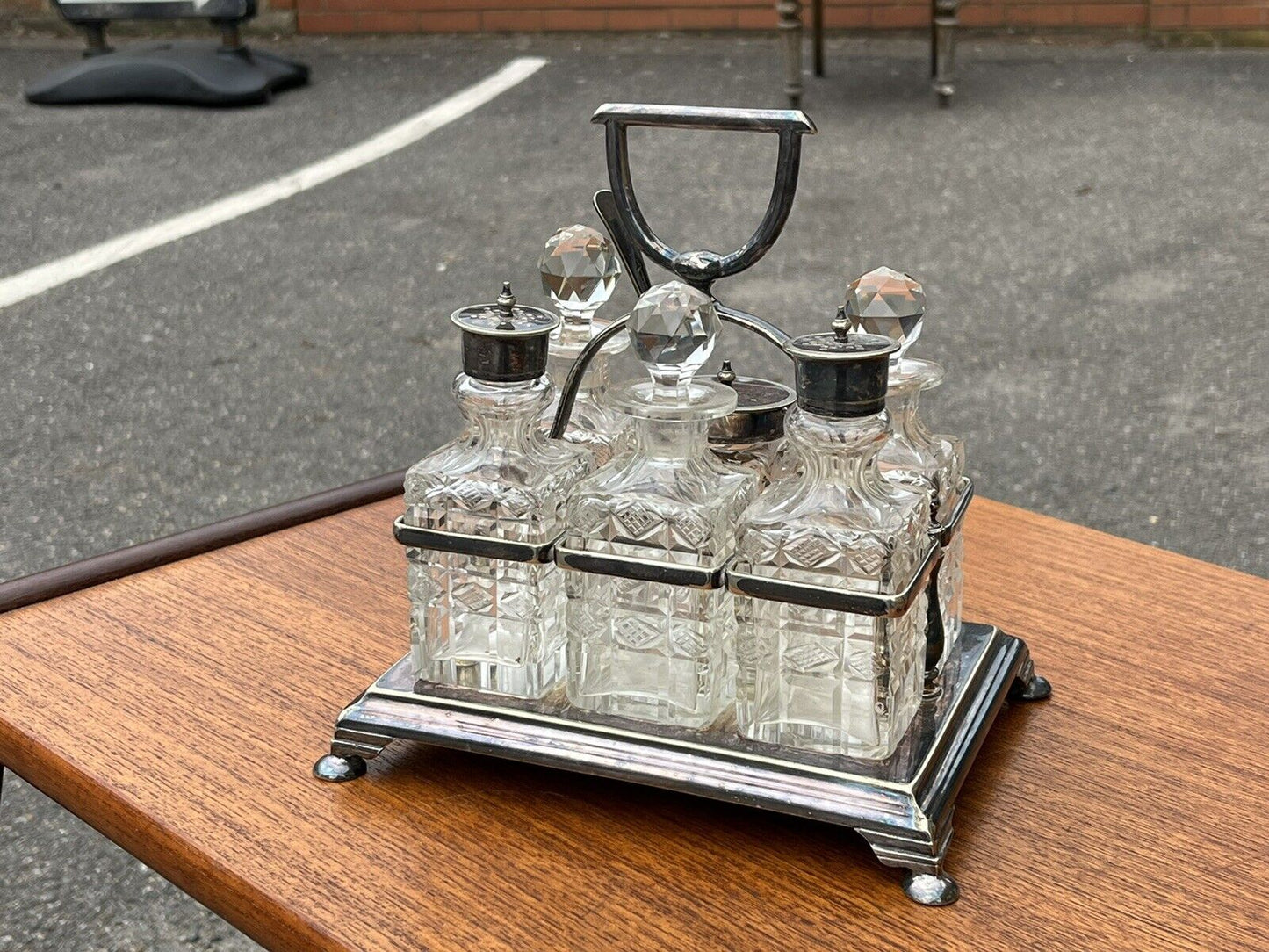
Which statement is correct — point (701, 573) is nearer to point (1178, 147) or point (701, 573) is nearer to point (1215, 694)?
point (1215, 694)

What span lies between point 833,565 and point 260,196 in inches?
132

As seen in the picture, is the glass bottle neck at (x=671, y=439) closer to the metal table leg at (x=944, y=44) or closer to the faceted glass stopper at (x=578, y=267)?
the faceted glass stopper at (x=578, y=267)

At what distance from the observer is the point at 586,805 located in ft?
2.56

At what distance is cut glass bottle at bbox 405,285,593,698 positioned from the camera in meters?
0.75

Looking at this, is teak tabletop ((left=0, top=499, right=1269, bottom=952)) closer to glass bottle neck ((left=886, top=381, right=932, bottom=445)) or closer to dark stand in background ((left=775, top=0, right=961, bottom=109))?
glass bottle neck ((left=886, top=381, right=932, bottom=445))

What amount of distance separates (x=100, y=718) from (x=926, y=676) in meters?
0.49

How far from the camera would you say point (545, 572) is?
2.53ft

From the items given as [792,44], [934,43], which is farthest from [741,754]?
[934,43]

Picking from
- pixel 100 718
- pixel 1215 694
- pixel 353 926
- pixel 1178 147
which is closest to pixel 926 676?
pixel 1215 694

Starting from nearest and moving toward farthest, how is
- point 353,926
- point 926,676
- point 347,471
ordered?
point 353,926 → point 926,676 → point 347,471

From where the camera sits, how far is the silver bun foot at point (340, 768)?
81 centimetres

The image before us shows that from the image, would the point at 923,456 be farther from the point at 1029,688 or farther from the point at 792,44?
the point at 792,44

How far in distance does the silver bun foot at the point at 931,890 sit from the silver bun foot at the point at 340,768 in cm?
31

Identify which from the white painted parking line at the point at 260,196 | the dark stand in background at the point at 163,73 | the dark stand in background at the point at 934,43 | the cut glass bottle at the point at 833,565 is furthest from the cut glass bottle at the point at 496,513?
the dark stand in background at the point at 163,73
